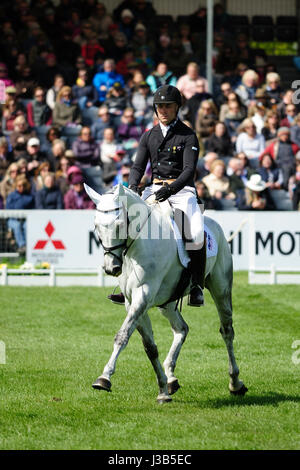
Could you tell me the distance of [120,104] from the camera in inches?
1040

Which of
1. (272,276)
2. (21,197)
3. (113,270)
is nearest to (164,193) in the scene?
(113,270)

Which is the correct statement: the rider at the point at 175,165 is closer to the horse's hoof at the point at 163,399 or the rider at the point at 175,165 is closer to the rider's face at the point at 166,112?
the rider's face at the point at 166,112

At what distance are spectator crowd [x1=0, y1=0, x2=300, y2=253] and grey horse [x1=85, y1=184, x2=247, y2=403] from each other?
11.1 metres

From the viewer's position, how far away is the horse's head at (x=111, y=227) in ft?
28.9

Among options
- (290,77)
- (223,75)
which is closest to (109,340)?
(223,75)

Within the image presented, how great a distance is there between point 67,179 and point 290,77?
37.8 ft

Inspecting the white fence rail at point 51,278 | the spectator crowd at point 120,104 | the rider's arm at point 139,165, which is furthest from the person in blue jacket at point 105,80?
the rider's arm at point 139,165

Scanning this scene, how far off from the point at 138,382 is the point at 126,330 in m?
1.95

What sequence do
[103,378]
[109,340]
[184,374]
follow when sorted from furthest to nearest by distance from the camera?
[109,340] < [184,374] < [103,378]

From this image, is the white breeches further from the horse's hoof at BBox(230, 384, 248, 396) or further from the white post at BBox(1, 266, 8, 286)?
the white post at BBox(1, 266, 8, 286)

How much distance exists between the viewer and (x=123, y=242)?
354 inches

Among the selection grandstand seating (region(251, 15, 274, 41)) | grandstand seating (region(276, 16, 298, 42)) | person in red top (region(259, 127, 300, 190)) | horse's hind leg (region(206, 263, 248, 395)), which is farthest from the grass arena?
grandstand seating (region(276, 16, 298, 42))

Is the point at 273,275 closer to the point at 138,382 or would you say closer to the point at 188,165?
the point at 138,382

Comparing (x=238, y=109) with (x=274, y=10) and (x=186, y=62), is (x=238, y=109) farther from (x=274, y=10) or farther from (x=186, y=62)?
(x=274, y=10)
